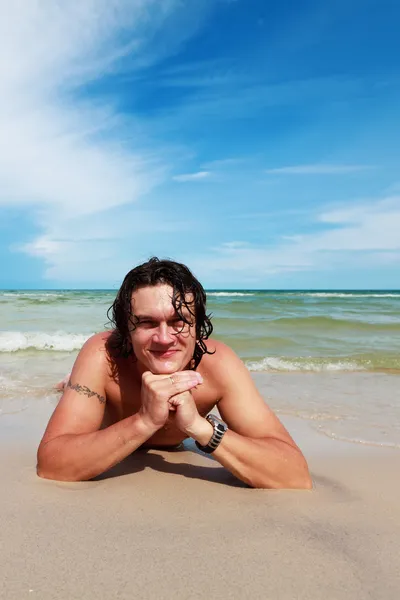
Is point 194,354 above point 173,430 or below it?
above

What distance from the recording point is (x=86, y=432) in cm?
295

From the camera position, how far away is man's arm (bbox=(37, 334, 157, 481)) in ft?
8.73

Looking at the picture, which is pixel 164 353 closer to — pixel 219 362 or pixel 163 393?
pixel 163 393

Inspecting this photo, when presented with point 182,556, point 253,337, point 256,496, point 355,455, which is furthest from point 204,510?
point 253,337

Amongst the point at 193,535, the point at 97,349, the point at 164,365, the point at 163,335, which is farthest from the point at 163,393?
the point at 97,349

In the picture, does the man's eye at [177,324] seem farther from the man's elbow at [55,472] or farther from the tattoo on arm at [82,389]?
the man's elbow at [55,472]

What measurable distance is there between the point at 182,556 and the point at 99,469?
2.99 feet

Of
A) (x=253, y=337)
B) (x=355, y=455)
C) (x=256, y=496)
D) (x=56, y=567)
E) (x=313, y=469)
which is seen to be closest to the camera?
(x=56, y=567)

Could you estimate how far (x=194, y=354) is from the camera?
3104 millimetres

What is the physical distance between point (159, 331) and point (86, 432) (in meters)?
0.80

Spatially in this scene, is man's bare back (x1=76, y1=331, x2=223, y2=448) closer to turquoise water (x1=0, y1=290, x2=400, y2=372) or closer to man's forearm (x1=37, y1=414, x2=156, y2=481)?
man's forearm (x1=37, y1=414, x2=156, y2=481)

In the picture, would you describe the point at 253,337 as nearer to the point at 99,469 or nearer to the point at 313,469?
the point at 313,469

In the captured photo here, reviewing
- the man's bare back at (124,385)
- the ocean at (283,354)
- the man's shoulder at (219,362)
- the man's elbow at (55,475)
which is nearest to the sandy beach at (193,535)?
the man's elbow at (55,475)

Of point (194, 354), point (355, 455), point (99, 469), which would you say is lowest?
point (355, 455)
